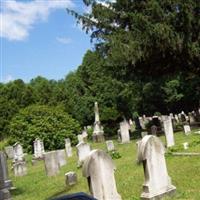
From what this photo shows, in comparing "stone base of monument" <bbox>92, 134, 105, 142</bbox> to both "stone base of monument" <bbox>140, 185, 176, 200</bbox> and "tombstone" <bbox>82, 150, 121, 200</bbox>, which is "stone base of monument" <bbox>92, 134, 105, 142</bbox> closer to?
"stone base of monument" <bbox>140, 185, 176, 200</bbox>

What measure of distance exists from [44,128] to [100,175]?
24884 mm

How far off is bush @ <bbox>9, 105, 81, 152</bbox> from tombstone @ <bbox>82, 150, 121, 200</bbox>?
952 inches

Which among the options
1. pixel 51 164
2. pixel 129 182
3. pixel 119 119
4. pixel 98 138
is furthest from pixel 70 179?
pixel 119 119

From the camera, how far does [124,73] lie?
109 feet

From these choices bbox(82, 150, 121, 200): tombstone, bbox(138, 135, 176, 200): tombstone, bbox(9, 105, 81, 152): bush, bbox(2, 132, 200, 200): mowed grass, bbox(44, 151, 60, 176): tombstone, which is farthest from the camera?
bbox(9, 105, 81, 152): bush

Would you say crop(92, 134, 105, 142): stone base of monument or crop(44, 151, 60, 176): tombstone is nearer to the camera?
crop(44, 151, 60, 176): tombstone

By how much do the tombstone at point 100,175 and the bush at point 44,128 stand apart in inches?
952

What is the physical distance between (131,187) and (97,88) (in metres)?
48.0

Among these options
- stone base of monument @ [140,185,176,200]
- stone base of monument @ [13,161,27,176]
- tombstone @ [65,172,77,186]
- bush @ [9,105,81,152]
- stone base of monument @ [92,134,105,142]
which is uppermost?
bush @ [9,105,81,152]

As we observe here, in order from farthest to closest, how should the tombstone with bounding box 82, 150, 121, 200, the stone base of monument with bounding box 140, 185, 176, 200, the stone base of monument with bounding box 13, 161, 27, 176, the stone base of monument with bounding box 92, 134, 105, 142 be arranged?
the stone base of monument with bounding box 92, 134, 105, 142, the stone base of monument with bounding box 13, 161, 27, 176, the stone base of monument with bounding box 140, 185, 176, 200, the tombstone with bounding box 82, 150, 121, 200

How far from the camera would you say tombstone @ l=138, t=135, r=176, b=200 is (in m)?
10.0

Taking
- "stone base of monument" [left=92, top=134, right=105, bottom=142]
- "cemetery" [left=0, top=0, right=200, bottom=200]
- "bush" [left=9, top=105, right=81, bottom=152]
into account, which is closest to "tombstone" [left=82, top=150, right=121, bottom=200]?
"cemetery" [left=0, top=0, right=200, bottom=200]

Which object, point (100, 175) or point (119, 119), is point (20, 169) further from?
point (119, 119)

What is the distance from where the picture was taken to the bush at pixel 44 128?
34.0 meters
